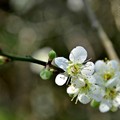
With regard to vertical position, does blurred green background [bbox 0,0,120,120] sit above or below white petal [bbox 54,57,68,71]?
above

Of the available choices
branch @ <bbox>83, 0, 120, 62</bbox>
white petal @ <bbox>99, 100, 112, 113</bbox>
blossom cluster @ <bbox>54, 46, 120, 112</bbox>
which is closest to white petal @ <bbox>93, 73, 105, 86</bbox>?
blossom cluster @ <bbox>54, 46, 120, 112</bbox>

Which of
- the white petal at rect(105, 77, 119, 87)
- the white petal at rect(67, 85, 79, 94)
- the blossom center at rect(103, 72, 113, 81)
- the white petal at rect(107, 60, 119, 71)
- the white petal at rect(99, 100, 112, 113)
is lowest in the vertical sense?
the white petal at rect(99, 100, 112, 113)

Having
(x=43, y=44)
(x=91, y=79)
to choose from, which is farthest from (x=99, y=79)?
(x=43, y=44)

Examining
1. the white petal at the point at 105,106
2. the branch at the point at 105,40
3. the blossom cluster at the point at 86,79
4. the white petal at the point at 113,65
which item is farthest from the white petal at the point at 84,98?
the branch at the point at 105,40

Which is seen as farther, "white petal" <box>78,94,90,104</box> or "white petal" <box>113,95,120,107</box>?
"white petal" <box>113,95,120,107</box>

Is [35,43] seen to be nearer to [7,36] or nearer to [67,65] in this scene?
[7,36]

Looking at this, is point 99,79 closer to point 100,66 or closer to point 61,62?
point 100,66

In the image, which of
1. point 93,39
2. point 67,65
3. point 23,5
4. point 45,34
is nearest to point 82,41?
point 93,39

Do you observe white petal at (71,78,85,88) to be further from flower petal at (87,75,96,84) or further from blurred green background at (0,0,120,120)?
blurred green background at (0,0,120,120)
